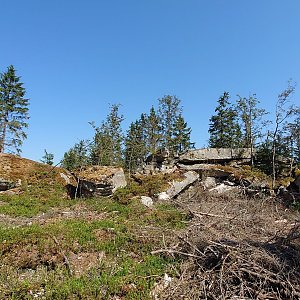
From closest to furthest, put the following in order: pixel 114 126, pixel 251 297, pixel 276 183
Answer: pixel 251 297 → pixel 276 183 → pixel 114 126

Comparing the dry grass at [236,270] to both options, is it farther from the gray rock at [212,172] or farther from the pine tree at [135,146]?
the pine tree at [135,146]

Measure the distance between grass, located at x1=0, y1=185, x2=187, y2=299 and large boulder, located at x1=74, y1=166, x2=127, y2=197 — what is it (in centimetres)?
522

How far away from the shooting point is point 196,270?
6.09 meters

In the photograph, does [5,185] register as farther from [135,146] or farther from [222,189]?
[135,146]

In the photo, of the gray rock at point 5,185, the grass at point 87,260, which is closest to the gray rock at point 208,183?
the grass at point 87,260

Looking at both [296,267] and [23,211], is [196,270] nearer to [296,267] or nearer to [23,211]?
[296,267]

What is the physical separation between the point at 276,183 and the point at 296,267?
1409 centimetres

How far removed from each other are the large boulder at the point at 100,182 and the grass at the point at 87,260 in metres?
5.22

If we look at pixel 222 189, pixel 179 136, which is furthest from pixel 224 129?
pixel 222 189

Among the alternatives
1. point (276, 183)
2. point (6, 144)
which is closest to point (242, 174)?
point (276, 183)

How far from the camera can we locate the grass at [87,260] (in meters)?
5.24

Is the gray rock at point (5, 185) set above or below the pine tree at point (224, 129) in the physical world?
below

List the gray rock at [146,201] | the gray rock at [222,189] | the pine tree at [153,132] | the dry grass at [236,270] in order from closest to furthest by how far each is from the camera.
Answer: the dry grass at [236,270]
the gray rock at [146,201]
the gray rock at [222,189]
the pine tree at [153,132]

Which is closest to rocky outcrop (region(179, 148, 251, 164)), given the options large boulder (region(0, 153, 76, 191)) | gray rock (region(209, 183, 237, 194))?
gray rock (region(209, 183, 237, 194))
